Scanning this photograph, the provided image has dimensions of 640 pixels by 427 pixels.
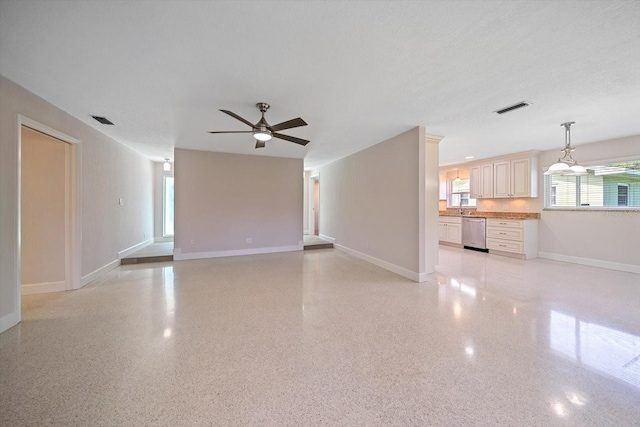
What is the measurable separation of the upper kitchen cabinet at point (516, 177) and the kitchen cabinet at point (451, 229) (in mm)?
1146

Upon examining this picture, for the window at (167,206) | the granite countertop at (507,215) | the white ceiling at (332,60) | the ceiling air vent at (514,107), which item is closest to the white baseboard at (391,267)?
the white ceiling at (332,60)

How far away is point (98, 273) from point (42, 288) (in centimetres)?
77

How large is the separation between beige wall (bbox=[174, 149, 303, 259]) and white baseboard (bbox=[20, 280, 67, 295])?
206 cm

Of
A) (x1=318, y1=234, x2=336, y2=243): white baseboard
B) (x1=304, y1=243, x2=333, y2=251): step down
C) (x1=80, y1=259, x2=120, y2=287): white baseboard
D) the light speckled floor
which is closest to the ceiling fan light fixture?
the light speckled floor

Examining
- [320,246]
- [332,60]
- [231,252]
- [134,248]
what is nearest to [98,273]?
[134,248]

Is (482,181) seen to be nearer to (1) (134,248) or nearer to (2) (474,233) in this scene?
(2) (474,233)

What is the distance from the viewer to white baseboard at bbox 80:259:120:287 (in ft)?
12.3

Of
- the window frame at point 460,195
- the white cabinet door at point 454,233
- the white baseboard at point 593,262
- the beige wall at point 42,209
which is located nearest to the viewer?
the beige wall at point 42,209

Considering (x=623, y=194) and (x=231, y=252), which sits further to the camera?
(x=231, y=252)

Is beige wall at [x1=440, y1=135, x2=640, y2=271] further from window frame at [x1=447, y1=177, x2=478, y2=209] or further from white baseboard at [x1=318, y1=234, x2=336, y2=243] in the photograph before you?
white baseboard at [x1=318, y1=234, x2=336, y2=243]

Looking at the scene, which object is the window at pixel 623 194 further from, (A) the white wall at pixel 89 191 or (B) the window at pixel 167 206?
(B) the window at pixel 167 206

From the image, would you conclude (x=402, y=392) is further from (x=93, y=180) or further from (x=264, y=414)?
(x=93, y=180)

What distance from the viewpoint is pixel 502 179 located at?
623cm

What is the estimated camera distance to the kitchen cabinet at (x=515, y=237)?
5629 millimetres
